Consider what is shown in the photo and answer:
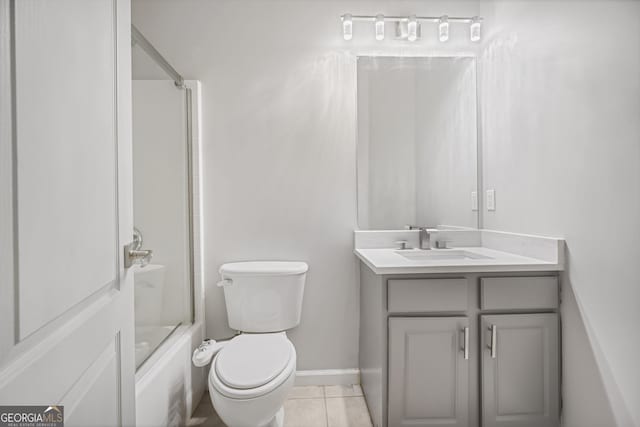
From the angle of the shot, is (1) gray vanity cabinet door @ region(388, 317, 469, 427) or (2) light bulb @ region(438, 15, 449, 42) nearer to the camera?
(1) gray vanity cabinet door @ region(388, 317, 469, 427)

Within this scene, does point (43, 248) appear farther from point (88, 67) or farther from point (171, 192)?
point (171, 192)

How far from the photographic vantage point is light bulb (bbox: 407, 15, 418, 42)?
1.95 meters

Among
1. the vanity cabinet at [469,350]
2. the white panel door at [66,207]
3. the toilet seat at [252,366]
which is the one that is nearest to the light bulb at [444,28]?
the vanity cabinet at [469,350]

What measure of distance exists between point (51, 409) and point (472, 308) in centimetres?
142

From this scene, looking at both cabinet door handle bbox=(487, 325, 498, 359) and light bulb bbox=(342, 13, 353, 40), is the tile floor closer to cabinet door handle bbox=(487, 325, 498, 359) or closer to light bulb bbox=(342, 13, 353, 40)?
cabinet door handle bbox=(487, 325, 498, 359)

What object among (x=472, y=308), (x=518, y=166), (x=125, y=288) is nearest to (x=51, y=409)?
(x=125, y=288)

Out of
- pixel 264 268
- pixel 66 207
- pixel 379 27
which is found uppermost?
pixel 379 27

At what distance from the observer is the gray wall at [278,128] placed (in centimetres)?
200

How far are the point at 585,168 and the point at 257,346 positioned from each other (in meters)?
1.52

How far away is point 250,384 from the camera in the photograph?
1.29 metres

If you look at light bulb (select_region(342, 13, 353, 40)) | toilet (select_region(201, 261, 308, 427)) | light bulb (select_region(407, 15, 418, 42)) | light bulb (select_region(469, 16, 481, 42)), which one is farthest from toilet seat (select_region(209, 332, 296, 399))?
light bulb (select_region(469, 16, 481, 42))

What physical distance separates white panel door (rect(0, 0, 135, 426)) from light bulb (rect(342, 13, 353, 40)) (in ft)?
4.29

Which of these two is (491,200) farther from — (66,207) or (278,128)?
(66,207)

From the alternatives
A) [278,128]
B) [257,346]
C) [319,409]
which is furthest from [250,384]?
[278,128]
